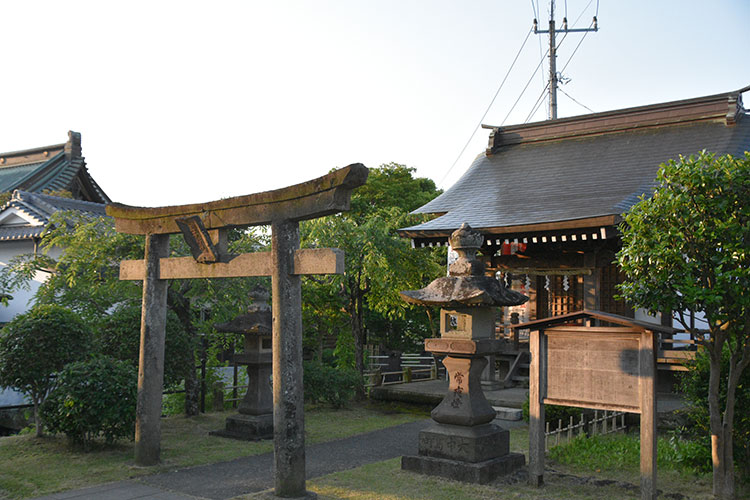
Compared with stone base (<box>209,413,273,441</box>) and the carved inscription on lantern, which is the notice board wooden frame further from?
stone base (<box>209,413,273,441</box>)

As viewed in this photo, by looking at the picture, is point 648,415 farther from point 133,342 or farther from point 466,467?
point 133,342

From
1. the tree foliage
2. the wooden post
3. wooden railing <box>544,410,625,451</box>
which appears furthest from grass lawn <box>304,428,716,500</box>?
the tree foliage

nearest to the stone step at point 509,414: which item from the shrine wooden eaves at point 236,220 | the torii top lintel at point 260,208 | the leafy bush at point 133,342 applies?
the leafy bush at point 133,342

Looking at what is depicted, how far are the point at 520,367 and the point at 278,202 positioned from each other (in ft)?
37.8

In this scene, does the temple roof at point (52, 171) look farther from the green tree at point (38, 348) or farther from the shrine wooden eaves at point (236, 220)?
the shrine wooden eaves at point (236, 220)

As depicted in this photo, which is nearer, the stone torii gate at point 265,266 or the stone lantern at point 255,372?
the stone torii gate at point 265,266

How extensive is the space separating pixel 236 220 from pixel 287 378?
2.41 meters

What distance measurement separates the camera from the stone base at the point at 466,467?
345 inches

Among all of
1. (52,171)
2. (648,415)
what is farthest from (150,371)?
(52,171)

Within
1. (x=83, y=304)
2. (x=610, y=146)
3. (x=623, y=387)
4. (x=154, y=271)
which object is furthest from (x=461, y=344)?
(x=610, y=146)

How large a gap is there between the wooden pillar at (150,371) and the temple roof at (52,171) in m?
18.3

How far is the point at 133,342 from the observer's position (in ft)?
39.5

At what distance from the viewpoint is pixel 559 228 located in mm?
13547

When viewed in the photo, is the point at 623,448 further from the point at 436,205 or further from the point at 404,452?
the point at 436,205
